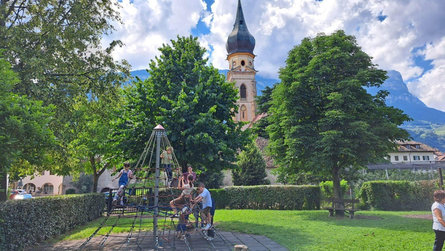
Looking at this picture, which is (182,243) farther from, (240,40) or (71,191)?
(240,40)

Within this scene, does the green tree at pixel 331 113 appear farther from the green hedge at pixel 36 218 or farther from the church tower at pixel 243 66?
the church tower at pixel 243 66

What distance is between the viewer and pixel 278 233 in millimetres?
12391

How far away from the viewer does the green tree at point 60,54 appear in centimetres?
1297

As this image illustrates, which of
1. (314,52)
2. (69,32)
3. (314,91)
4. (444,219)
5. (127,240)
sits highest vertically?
(314,52)

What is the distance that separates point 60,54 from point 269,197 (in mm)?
17943

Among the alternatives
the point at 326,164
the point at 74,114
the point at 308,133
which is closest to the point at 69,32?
the point at 74,114

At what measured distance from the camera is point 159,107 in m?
15.4

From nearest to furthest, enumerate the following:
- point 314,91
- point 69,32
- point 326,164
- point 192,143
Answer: point 69,32
point 192,143
point 326,164
point 314,91

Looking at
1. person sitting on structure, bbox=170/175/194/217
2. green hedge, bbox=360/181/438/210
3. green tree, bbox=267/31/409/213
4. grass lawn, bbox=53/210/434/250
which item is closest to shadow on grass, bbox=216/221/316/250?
grass lawn, bbox=53/210/434/250

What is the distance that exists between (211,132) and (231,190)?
11712mm

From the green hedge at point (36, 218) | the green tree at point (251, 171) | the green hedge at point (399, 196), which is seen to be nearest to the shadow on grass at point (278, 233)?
the green hedge at point (36, 218)

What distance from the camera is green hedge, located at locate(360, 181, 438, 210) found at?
2394cm

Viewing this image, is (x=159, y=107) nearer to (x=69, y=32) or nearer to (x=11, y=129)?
(x=69, y=32)

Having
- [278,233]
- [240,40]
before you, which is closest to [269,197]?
[278,233]
